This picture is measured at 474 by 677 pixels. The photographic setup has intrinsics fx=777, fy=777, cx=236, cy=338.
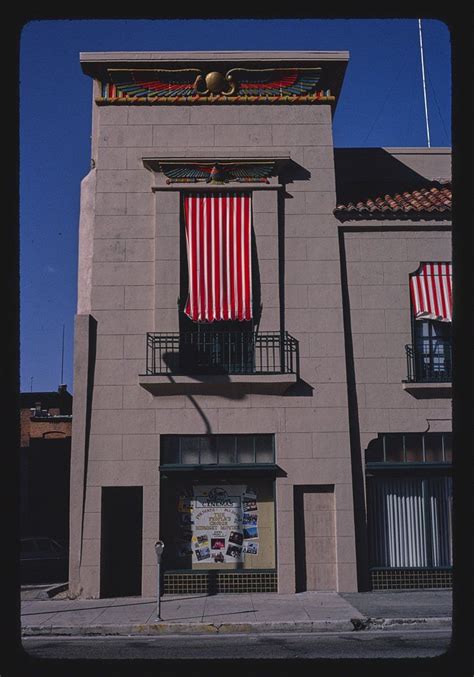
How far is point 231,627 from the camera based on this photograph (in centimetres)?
1455

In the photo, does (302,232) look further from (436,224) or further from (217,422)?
(217,422)

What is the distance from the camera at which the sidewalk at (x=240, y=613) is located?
576 inches

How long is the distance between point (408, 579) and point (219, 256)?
9340 millimetres

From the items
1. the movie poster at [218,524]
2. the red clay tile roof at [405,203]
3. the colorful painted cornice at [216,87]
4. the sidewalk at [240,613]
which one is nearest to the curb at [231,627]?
the sidewalk at [240,613]

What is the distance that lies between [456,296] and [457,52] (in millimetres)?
710

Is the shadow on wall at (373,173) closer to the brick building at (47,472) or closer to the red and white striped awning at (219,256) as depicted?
the red and white striped awning at (219,256)

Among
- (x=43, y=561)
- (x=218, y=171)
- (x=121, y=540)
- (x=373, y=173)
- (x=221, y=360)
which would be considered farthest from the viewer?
(x=43, y=561)

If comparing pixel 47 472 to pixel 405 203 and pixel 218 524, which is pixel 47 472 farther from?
pixel 405 203

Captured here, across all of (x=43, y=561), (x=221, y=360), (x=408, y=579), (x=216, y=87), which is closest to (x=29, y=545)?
(x=43, y=561)

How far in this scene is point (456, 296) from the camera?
2141 mm

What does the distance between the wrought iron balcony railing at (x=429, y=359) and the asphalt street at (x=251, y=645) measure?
7.33m

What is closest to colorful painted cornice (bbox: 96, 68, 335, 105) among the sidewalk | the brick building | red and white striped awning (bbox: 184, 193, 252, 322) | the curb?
red and white striped awning (bbox: 184, 193, 252, 322)

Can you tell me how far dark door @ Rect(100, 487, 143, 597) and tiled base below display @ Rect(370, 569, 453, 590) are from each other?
5961 mm

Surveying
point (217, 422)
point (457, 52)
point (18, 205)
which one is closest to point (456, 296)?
point (457, 52)
